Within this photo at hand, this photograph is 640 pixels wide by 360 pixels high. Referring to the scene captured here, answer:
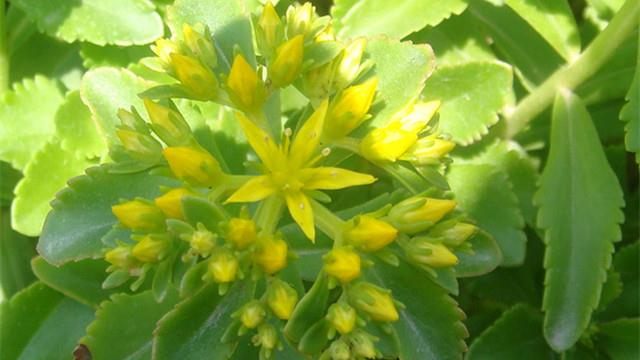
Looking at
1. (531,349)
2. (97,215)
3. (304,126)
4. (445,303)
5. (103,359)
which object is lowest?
(531,349)

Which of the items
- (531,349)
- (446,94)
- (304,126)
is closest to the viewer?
(304,126)

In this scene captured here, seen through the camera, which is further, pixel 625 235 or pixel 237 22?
pixel 625 235

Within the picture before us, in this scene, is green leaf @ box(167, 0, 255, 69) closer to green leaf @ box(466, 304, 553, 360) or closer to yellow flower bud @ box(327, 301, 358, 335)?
yellow flower bud @ box(327, 301, 358, 335)

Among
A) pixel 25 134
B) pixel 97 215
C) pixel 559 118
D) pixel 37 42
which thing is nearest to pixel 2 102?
pixel 25 134

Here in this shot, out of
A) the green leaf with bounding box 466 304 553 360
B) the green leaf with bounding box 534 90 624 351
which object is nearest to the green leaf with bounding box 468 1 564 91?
the green leaf with bounding box 534 90 624 351

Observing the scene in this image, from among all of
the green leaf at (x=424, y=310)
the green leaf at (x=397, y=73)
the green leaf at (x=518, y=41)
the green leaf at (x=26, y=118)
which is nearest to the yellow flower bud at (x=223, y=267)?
the green leaf at (x=424, y=310)

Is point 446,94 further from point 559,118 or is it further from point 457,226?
point 457,226

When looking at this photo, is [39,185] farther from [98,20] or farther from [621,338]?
[621,338]
